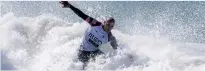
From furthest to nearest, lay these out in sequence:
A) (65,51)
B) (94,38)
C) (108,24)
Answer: (65,51) < (94,38) < (108,24)

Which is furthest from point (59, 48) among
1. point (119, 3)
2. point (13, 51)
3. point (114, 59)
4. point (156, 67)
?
point (119, 3)

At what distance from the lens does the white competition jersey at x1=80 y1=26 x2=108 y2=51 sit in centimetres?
1125

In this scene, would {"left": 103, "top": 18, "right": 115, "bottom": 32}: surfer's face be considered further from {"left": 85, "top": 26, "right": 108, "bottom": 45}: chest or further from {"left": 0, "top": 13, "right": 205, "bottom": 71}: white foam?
{"left": 0, "top": 13, "right": 205, "bottom": 71}: white foam

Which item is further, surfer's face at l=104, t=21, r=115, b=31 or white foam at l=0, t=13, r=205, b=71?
white foam at l=0, t=13, r=205, b=71

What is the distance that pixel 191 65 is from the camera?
12555 millimetres

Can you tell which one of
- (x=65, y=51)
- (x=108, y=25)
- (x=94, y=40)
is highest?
(x=65, y=51)

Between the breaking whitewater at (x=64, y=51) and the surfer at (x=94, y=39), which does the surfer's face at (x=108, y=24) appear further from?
the breaking whitewater at (x=64, y=51)

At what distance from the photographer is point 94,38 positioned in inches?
443

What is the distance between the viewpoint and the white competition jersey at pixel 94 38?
1125cm

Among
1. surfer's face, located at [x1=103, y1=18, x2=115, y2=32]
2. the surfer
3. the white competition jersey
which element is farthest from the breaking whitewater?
surfer's face, located at [x1=103, y1=18, x2=115, y2=32]

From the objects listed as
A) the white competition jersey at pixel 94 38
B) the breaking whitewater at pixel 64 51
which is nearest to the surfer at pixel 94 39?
the white competition jersey at pixel 94 38

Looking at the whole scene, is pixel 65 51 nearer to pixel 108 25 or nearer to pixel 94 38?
pixel 94 38

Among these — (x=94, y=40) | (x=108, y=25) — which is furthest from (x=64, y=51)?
(x=108, y=25)

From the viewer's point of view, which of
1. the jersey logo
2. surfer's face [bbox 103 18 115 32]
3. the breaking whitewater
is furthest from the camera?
the breaking whitewater
